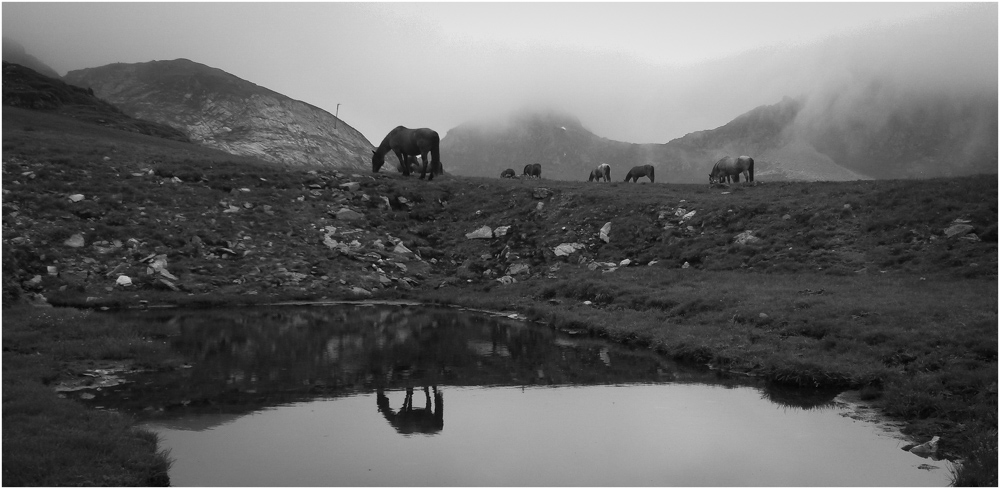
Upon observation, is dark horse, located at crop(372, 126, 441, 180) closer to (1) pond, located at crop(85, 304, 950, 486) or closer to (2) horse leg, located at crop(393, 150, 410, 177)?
(2) horse leg, located at crop(393, 150, 410, 177)

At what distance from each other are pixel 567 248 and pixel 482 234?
555 cm

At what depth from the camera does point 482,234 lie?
1268 inches

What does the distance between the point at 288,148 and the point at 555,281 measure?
6709 centimetres

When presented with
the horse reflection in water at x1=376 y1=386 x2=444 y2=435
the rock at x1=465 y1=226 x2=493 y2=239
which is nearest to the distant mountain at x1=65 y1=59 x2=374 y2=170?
the rock at x1=465 y1=226 x2=493 y2=239

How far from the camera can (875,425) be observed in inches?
368

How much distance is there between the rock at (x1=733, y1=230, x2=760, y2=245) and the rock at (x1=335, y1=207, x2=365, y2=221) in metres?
19.4

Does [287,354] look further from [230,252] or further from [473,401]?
[230,252]

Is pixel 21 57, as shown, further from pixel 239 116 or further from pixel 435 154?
pixel 435 154

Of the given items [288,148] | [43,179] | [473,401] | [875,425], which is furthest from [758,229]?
[288,148]

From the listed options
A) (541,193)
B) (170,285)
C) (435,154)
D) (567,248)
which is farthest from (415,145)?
(170,285)

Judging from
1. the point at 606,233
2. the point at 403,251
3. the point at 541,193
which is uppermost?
the point at 541,193

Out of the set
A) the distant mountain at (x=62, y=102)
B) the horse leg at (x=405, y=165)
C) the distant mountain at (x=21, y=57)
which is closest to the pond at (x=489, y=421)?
the horse leg at (x=405, y=165)

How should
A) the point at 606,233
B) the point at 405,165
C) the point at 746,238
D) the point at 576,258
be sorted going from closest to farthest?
1. the point at 746,238
2. the point at 576,258
3. the point at 606,233
4. the point at 405,165

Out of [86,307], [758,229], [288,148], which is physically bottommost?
[86,307]
